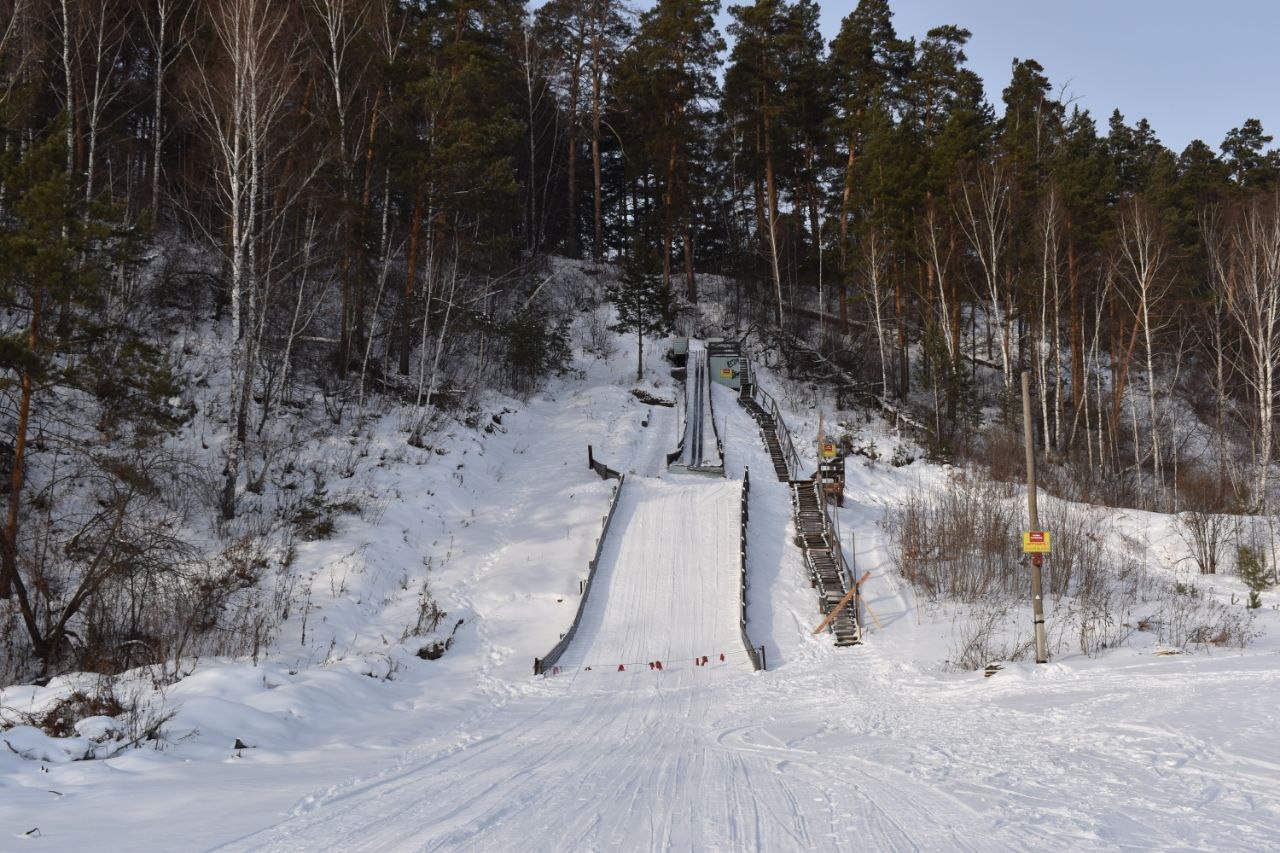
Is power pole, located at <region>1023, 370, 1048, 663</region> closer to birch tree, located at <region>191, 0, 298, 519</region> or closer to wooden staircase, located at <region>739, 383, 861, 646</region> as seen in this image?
wooden staircase, located at <region>739, 383, 861, 646</region>

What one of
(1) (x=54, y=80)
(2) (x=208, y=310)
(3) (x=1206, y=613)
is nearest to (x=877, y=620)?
A: (3) (x=1206, y=613)

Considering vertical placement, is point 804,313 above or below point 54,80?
below

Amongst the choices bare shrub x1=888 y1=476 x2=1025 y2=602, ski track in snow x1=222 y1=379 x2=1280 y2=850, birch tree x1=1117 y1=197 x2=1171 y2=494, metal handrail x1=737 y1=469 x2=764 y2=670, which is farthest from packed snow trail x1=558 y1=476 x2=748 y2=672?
birch tree x1=1117 y1=197 x2=1171 y2=494

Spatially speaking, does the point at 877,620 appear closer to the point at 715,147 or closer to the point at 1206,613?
the point at 1206,613

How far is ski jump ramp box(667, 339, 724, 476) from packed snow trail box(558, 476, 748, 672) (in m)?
3.29

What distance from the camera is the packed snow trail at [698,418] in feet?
86.8

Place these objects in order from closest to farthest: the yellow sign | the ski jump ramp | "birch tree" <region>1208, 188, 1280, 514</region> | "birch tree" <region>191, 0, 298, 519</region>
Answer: the yellow sign
"birch tree" <region>191, 0, 298, 519</region>
"birch tree" <region>1208, 188, 1280, 514</region>
the ski jump ramp

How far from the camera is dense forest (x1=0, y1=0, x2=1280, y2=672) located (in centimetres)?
1191

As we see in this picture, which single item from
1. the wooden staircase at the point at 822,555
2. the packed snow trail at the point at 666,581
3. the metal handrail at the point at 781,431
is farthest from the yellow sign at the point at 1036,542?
the metal handrail at the point at 781,431

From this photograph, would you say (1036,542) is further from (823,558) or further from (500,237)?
(500,237)

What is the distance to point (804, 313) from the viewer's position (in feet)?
141

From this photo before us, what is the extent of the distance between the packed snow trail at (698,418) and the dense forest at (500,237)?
4.09 metres

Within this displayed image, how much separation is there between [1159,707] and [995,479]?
57.5 ft

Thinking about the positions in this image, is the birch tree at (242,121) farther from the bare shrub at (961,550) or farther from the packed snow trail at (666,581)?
the bare shrub at (961,550)
